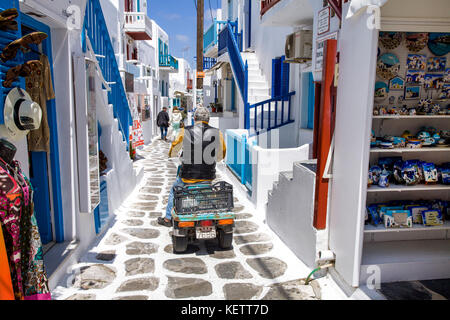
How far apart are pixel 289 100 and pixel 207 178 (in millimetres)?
5524

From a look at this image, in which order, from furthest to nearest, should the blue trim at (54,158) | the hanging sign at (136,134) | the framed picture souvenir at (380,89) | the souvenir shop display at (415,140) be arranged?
the hanging sign at (136,134) < the framed picture souvenir at (380,89) < the blue trim at (54,158) < the souvenir shop display at (415,140)

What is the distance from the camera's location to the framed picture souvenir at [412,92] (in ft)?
15.2

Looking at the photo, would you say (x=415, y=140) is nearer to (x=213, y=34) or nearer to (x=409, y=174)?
(x=409, y=174)

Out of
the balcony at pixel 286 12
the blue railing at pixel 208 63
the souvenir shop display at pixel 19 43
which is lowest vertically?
the souvenir shop display at pixel 19 43

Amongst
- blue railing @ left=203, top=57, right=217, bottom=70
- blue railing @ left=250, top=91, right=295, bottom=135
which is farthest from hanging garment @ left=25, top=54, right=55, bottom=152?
blue railing @ left=203, top=57, right=217, bottom=70

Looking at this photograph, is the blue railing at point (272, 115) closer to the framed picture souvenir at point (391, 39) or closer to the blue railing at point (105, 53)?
the blue railing at point (105, 53)

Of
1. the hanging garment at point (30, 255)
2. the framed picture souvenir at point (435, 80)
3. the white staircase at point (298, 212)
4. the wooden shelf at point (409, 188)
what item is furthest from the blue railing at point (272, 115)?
the hanging garment at point (30, 255)

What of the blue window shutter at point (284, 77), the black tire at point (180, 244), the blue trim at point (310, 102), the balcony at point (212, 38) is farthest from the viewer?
the balcony at point (212, 38)

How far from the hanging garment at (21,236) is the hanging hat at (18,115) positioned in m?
0.49

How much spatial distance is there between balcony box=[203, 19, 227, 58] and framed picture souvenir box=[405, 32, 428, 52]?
43.4 ft

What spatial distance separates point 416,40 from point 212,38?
14.7 m

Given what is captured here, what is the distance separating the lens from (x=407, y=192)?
4973mm
